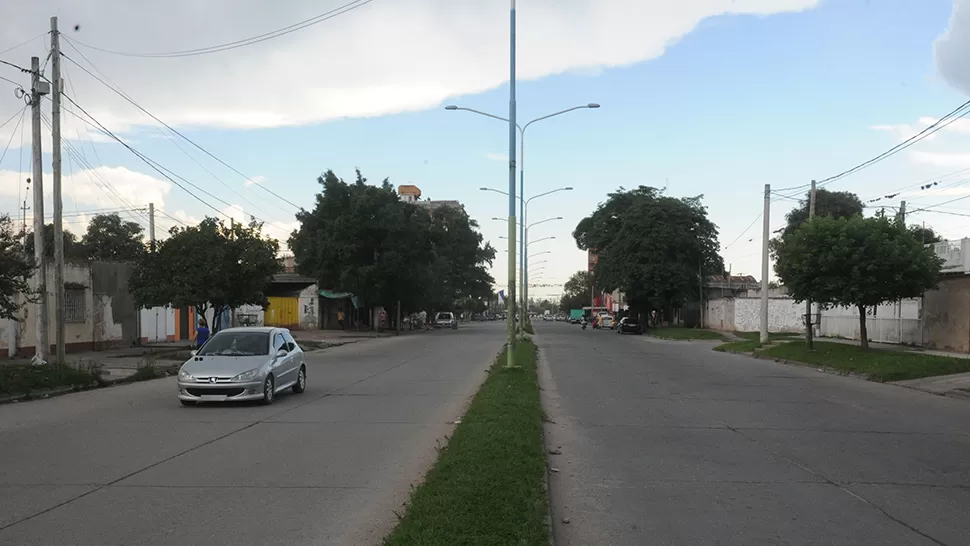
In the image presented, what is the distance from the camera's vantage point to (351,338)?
46.8 m

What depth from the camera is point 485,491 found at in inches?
269

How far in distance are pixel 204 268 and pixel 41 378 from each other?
967 centimetres

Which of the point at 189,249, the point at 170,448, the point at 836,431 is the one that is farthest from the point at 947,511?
the point at 189,249

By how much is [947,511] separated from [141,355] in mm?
26588

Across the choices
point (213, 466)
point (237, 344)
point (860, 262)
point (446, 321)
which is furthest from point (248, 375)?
point (446, 321)

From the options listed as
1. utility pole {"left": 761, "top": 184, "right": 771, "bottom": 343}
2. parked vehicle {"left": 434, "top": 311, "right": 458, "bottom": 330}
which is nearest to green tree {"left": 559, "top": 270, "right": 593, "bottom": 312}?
parked vehicle {"left": 434, "top": 311, "right": 458, "bottom": 330}

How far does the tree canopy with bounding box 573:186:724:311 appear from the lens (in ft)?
184

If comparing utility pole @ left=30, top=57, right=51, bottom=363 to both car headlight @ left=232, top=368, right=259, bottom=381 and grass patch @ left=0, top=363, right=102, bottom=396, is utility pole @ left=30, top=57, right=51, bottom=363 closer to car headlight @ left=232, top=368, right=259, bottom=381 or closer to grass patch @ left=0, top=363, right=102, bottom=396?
grass patch @ left=0, top=363, right=102, bottom=396

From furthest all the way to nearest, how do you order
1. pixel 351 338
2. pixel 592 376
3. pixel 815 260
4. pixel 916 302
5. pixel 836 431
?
1. pixel 351 338
2. pixel 916 302
3. pixel 815 260
4. pixel 592 376
5. pixel 836 431

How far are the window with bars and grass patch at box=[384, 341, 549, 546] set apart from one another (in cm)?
2349

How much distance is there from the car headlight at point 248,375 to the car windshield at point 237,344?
3.11 ft

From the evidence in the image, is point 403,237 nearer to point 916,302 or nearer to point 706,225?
point 706,225

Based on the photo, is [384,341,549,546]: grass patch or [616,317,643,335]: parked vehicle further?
[616,317,643,335]: parked vehicle

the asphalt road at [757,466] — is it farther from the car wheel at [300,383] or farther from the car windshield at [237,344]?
the car windshield at [237,344]
